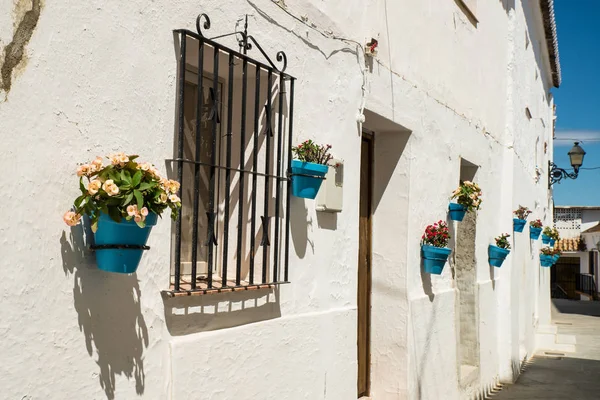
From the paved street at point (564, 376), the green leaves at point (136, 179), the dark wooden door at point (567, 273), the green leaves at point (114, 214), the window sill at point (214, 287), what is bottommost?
the paved street at point (564, 376)

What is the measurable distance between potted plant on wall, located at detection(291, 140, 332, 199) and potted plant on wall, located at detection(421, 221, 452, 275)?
227cm

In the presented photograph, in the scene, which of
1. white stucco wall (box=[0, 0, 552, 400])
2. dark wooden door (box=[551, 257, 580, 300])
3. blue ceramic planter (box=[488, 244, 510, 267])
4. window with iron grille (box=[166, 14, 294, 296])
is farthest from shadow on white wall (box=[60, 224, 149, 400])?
dark wooden door (box=[551, 257, 580, 300])

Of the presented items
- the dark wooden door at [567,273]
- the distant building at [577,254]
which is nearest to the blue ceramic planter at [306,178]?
the distant building at [577,254]

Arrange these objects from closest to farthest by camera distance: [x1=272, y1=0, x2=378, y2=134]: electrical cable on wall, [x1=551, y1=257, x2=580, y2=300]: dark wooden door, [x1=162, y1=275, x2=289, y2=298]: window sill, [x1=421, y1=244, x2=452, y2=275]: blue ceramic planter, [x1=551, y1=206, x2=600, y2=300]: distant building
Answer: [x1=162, y1=275, x2=289, y2=298]: window sill < [x1=272, y1=0, x2=378, y2=134]: electrical cable on wall < [x1=421, y1=244, x2=452, y2=275]: blue ceramic planter < [x1=551, y1=206, x2=600, y2=300]: distant building < [x1=551, y1=257, x2=580, y2=300]: dark wooden door

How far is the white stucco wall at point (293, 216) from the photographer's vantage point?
2.33 meters

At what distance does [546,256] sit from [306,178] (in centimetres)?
1255

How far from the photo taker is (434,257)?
19.3 ft

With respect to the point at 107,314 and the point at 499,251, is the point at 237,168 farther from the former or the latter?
the point at 499,251

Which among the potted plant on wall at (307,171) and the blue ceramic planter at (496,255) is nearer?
the potted plant on wall at (307,171)

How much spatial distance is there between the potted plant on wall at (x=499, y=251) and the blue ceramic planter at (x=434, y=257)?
2644 millimetres

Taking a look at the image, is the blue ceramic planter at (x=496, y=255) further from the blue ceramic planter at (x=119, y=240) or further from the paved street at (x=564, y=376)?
the blue ceramic planter at (x=119, y=240)

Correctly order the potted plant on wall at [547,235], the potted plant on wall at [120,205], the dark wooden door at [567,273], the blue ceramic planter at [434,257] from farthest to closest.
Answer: the dark wooden door at [567,273]
the potted plant on wall at [547,235]
the blue ceramic planter at [434,257]
the potted plant on wall at [120,205]

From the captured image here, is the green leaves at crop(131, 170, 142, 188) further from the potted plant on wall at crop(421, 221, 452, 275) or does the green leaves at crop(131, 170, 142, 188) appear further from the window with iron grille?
the potted plant on wall at crop(421, 221, 452, 275)

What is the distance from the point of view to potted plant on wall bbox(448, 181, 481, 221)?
6.62 m
